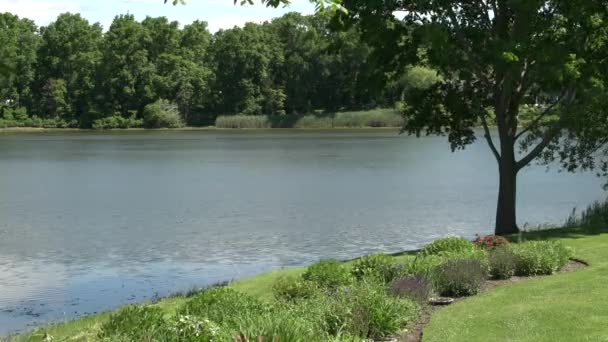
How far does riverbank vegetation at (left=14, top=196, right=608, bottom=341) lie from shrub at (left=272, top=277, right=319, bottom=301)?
15 mm

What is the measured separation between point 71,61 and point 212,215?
106 metres

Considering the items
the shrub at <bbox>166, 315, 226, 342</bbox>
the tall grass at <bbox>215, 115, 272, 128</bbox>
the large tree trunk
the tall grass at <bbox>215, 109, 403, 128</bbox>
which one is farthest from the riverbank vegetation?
the tall grass at <bbox>215, 115, 272, 128</bbox>

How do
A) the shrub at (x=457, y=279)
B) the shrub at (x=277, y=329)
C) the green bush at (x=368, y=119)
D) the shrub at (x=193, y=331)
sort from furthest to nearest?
the green bush at (x=368, y=119)
the shrub at (x=457, y=279)
the shrub at (x=193, y=331)
the shrub at (x=277, y=329)

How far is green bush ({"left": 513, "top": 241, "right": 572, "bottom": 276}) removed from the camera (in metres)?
13.3

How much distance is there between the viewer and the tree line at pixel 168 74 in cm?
12362

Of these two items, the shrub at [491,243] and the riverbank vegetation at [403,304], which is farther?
the shrub at [491,243]

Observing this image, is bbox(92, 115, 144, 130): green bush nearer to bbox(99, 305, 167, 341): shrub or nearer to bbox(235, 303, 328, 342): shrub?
bbox(99, 305, 167, 341): shrub

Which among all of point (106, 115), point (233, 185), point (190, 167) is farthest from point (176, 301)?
point (106, 115)

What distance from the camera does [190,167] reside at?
55.5 meters

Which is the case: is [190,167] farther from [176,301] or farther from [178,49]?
[178,49]

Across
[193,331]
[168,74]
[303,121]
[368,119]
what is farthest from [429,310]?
[168,74]

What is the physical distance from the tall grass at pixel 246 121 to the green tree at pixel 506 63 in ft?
330

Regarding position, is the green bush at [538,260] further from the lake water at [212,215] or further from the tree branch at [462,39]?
the lake water at [212,215]

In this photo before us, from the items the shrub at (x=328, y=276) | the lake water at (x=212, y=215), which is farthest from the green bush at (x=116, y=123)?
the shrub at (x=328, y=276)
